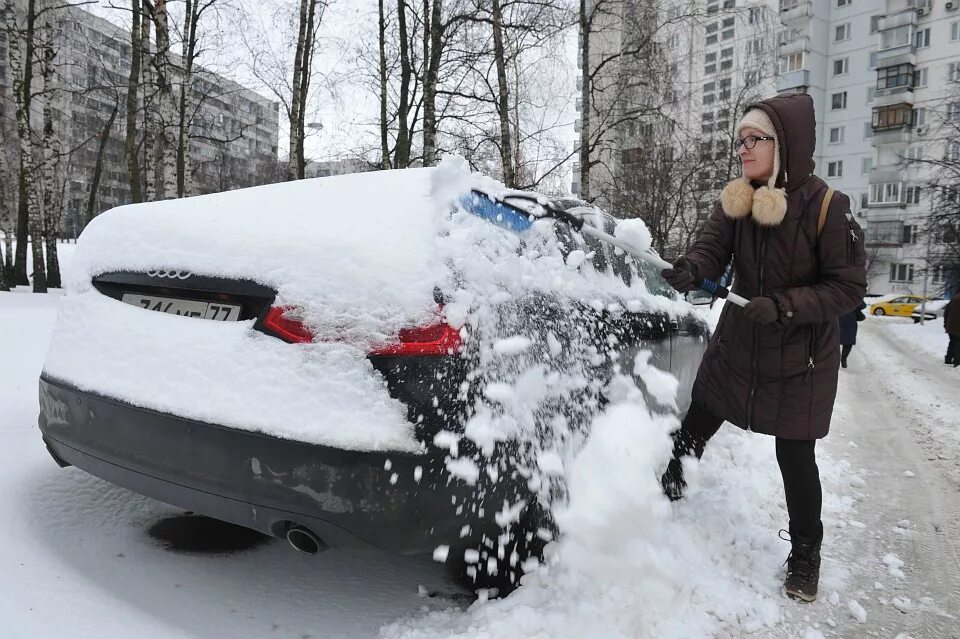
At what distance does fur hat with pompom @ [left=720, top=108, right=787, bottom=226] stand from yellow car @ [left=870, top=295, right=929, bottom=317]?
3597 centimetres

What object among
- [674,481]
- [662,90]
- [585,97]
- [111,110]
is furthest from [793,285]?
[111,110]

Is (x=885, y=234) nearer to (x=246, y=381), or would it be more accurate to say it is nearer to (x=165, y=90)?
(x=165, y=90)

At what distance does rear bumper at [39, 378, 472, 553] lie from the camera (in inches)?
64.2

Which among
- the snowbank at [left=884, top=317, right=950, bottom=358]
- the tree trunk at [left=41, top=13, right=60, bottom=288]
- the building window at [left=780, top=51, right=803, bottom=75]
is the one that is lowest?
the snowbank at [left=884, top=317, right=950, bottom=358]

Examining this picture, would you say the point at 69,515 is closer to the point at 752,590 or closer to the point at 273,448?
the point at 273,448

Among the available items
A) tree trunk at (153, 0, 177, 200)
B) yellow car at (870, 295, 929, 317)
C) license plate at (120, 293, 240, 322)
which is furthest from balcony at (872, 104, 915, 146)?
license plate at (120, 293, 240, 322)

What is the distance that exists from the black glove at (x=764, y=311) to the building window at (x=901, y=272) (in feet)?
161

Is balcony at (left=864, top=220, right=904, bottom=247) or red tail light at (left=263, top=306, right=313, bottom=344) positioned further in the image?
balcony at (left=864, top=220, right=904, bottom=247)

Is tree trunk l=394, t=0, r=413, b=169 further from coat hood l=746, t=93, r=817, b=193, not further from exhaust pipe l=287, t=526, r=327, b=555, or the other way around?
exhaust pipe l=287, t=526, r=327, b=555

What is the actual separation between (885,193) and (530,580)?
5023 cm

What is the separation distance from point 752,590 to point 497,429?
132 centimetres

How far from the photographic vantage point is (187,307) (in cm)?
186

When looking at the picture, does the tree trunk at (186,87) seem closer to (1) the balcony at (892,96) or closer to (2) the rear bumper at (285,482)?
(2) the rear bumper at (285,482)

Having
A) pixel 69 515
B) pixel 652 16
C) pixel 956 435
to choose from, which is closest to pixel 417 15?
pixel 652 16
